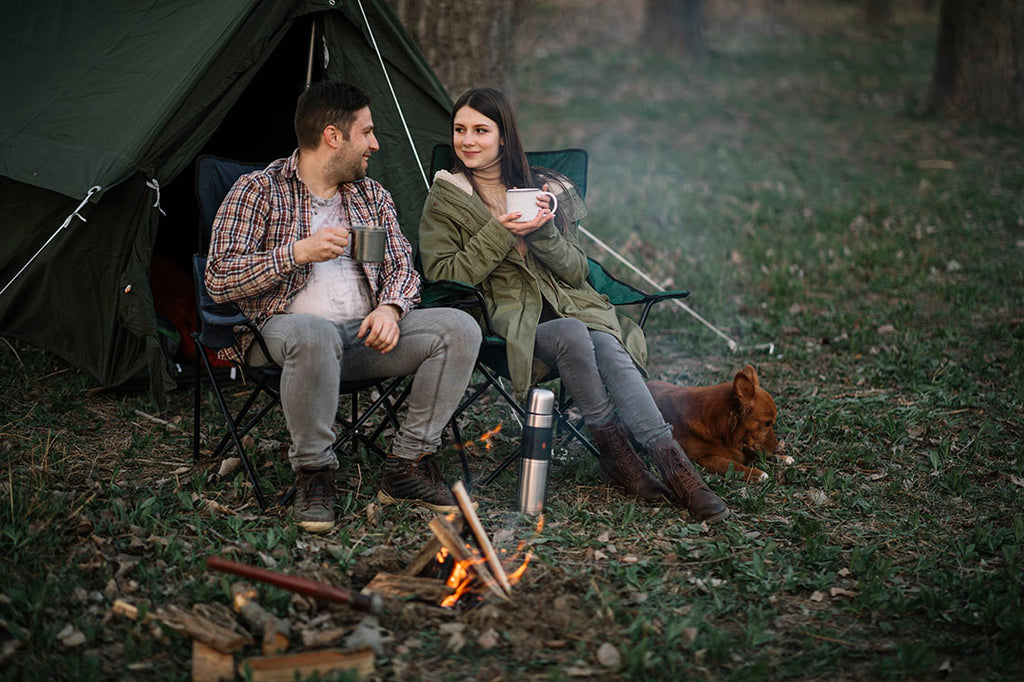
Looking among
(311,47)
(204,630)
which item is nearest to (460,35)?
(311,47)

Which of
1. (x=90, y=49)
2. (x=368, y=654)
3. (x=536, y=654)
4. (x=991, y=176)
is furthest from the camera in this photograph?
(x=991, y=176)

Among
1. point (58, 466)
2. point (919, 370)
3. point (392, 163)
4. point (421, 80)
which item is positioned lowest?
point (58, 466)

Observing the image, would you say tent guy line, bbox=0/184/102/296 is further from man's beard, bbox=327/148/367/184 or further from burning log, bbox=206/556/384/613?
burning log, bbox=206/556/384/613

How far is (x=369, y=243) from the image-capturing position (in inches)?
120

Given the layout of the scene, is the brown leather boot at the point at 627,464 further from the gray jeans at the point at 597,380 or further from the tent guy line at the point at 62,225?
the tent guy line at the point at 62,225

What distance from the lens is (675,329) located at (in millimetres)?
5512

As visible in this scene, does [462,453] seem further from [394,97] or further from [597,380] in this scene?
[394,97]

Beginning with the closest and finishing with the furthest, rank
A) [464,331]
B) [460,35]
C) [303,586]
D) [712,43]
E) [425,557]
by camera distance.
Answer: [303,586]
[425,557]
[464,331]
[460,35]
[712,43]

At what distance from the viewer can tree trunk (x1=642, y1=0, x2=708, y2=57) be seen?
14.5m

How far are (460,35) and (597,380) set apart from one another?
285cm

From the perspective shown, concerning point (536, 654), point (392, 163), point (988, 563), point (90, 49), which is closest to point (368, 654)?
point (536, 654)

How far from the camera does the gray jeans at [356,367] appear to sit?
Result: 311cm

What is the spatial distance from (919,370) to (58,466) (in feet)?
13.2

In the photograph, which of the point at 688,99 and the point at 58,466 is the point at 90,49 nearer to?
the point at 58,466
